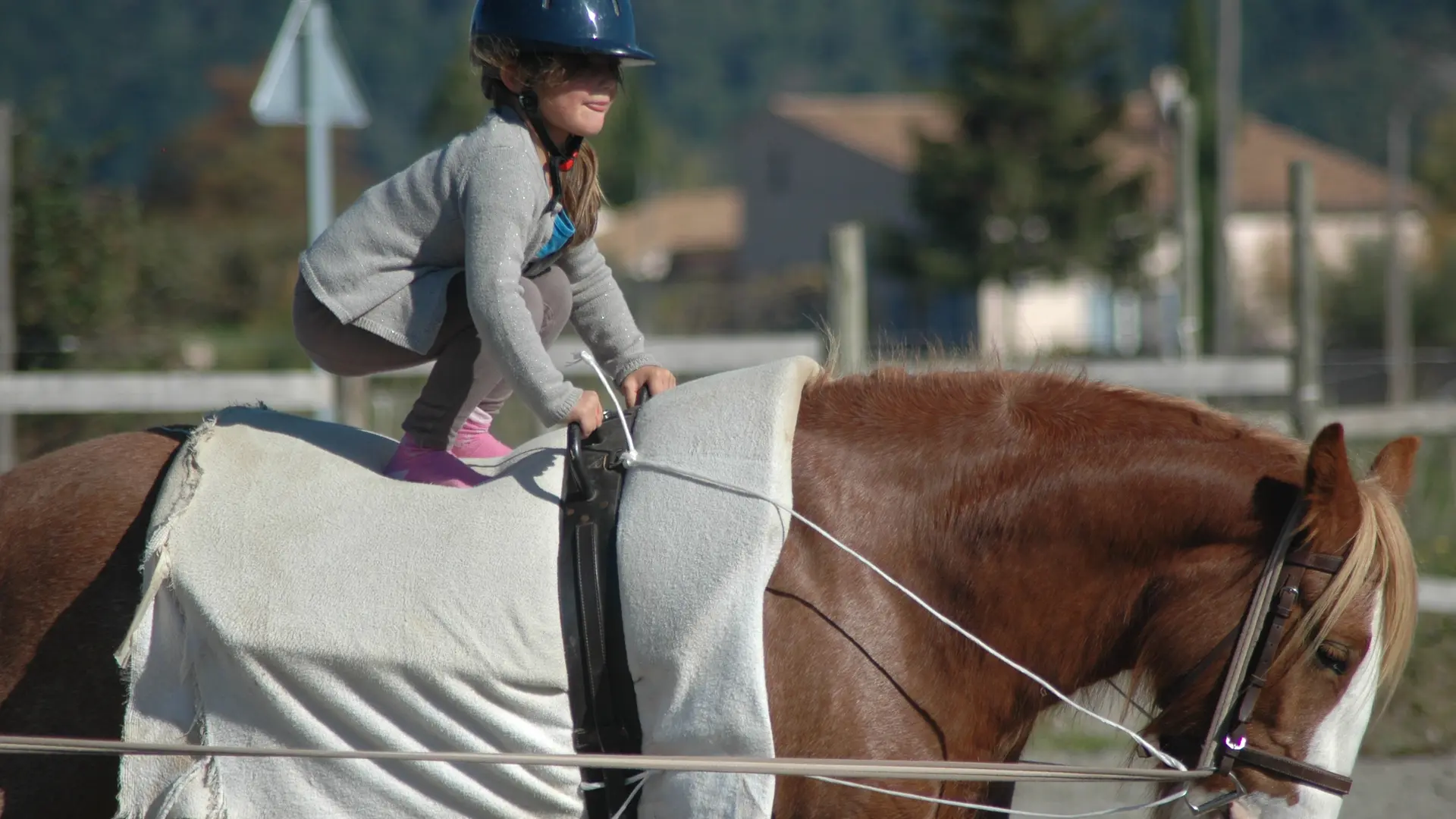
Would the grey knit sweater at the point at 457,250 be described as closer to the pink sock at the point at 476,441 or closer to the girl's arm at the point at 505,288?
the girl's arm at the point at 505,288

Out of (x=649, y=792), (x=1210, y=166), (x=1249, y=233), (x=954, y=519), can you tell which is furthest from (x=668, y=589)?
(x=1249, y=233)

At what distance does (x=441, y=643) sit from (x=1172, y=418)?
1.29m

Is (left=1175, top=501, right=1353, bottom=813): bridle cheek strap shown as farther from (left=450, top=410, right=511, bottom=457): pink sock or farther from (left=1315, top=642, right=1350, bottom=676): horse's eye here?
(left=450, top=410, right=511, bottom=457): pink sock

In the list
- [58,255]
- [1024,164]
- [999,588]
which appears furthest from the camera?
[1024,164]

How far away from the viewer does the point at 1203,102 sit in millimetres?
37875

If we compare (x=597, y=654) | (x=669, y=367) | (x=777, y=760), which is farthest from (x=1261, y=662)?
(x=669, y=367)

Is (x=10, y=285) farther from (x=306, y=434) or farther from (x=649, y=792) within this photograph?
(x=649, y=792)

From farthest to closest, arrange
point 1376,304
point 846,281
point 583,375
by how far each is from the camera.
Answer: point 1376,304 → point 583,375 → point 846,281

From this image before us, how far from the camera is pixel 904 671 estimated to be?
7.50 ft

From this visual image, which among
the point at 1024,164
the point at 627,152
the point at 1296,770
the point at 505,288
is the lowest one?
the point at 1296,770

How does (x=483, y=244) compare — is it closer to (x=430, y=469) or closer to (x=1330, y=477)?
(x=430, y=469)

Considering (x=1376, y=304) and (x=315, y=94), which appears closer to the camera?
(x=315, y=94)

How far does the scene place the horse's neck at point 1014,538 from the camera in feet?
7.65

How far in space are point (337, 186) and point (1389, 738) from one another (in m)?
50.7
